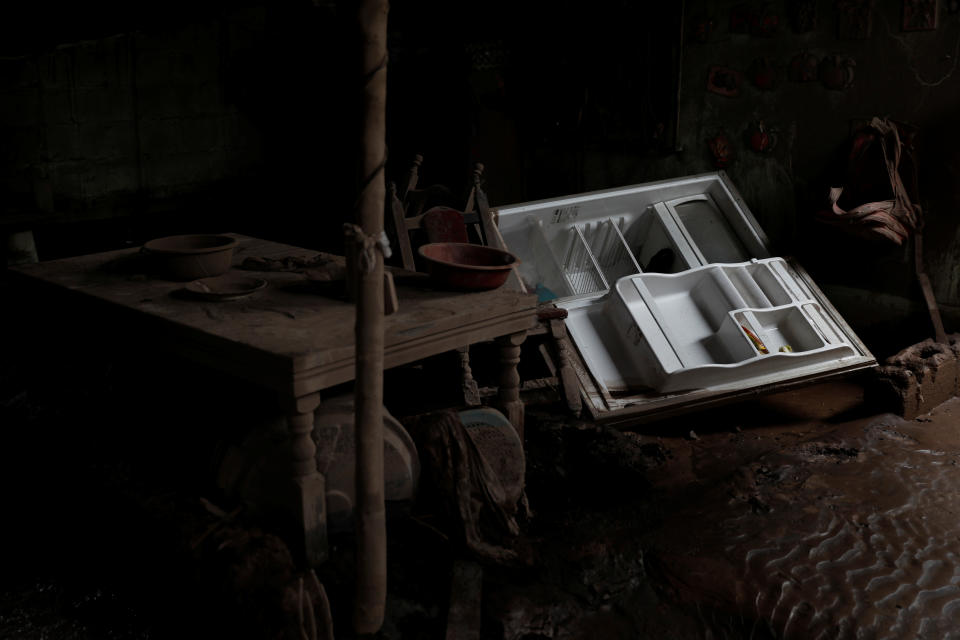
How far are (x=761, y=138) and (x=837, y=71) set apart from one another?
764 mm

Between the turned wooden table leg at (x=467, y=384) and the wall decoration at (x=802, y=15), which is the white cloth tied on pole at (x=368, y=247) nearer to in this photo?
the turned wooden table leg at (x=467, y=384)

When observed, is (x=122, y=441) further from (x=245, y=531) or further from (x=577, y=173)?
(x=577, y=173)

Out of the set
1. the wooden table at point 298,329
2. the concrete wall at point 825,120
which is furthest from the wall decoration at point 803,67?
the wooden table at point 298,329

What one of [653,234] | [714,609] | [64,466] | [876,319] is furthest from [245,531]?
[876,319]

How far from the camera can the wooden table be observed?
316 centimetres

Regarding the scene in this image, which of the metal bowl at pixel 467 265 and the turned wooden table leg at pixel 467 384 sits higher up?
the metal bowl at pixel 467 265

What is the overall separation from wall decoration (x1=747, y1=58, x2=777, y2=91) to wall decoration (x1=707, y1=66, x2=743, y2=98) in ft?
0.41

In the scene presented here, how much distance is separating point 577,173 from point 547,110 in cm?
73

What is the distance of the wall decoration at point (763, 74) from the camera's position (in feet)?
21.6

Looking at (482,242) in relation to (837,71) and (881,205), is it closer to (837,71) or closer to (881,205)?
(881,205)

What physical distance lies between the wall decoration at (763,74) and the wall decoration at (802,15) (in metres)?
0.32

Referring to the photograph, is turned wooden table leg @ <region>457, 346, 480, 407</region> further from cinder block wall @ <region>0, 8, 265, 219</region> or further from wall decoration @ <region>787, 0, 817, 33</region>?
cinder block wall @ <region>0, 8, 265, 219</region>

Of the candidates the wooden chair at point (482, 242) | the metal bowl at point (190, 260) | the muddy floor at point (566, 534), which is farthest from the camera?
the wooden chair at point (482, 242)

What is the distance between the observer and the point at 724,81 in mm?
6871
